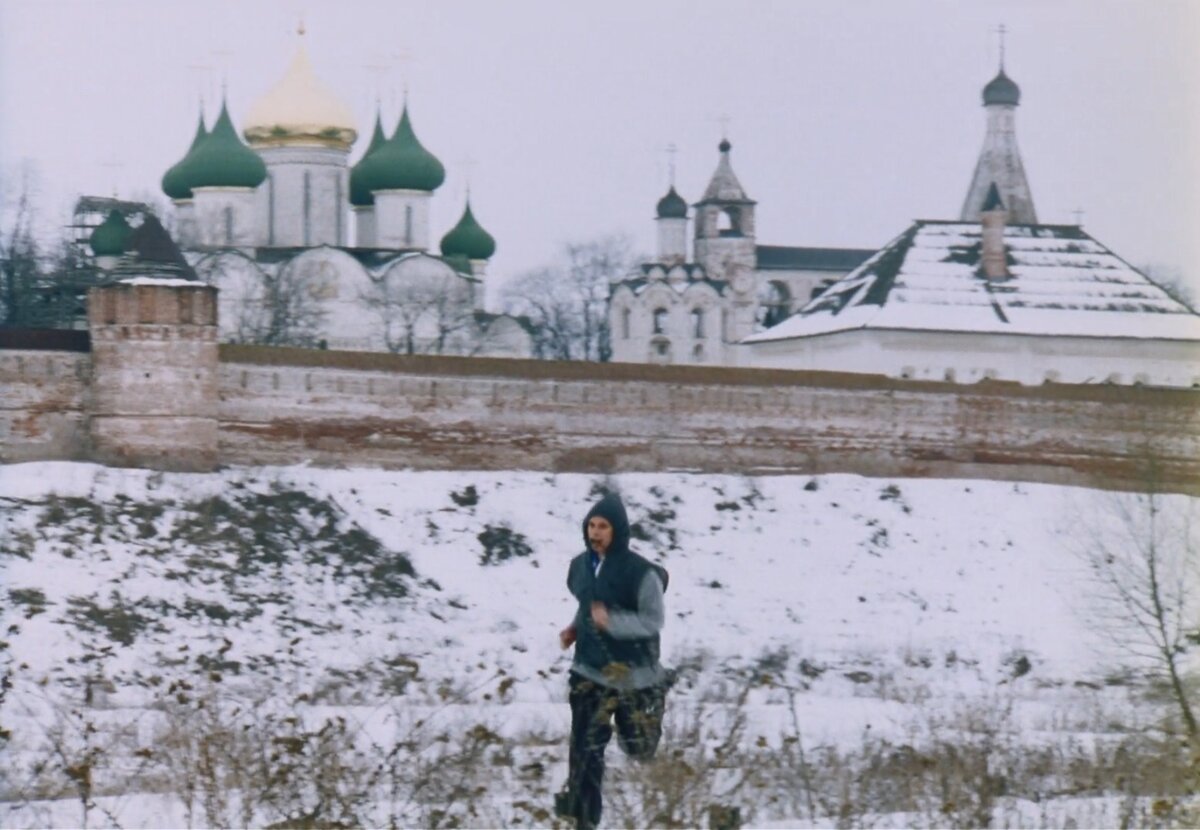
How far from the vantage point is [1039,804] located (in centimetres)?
743

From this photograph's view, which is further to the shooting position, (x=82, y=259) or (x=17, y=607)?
(x=82, y=259)

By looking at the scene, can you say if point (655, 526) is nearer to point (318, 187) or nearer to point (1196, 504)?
point (1196, 504)

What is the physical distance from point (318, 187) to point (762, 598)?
1353cm

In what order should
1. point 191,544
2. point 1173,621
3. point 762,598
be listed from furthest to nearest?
point 762,598 < point 191,544 < point 1173,621

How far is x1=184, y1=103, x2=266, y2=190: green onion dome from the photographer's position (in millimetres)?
32031

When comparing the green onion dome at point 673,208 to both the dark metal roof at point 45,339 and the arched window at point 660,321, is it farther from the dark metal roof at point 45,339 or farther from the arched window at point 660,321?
the dark metal roof at point 45,339

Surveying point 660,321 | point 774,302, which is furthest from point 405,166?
point 774,302

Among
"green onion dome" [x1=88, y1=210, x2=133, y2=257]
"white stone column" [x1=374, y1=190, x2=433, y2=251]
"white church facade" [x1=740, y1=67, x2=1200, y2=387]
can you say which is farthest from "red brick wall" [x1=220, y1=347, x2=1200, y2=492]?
"white stone column" [x1=374, y1=190, x2=433, y2=251]

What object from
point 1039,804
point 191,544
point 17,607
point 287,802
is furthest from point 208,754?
point 191,544

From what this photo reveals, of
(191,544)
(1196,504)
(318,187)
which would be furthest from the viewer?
(318,187)

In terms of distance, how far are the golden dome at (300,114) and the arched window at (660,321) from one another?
29.4 ft

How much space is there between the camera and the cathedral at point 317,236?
3153cm

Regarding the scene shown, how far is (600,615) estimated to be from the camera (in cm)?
696

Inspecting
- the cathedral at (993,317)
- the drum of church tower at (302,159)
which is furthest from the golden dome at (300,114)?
the cathedral at (993,317)
